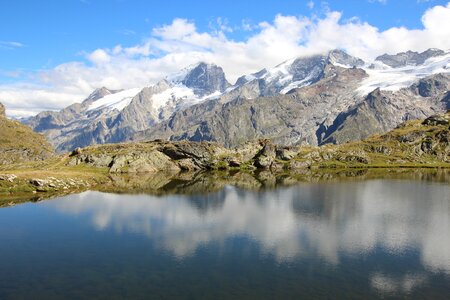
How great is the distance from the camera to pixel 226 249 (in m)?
76.4

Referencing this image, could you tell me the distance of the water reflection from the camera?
7594cm

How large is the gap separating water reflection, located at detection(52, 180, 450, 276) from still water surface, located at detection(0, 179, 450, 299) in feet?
1.08

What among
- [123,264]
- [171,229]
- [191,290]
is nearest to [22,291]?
[123,264]

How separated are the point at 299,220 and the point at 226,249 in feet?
106

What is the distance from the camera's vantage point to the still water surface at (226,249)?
57.3 meters

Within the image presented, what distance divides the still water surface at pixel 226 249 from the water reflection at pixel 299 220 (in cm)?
33

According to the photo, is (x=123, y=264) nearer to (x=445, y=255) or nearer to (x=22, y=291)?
(x=22, y=291)

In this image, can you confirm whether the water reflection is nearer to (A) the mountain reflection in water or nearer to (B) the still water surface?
(A) the mountain reflection in water

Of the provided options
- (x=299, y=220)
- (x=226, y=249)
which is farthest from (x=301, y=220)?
(x=226, y=249)

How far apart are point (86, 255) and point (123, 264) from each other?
389 inches

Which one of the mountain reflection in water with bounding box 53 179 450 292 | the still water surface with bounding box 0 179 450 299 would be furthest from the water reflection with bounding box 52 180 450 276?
the still water surface with bounding box 0 179 450 299

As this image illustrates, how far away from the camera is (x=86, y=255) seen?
2896 inches

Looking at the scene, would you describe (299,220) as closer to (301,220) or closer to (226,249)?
(301,220)

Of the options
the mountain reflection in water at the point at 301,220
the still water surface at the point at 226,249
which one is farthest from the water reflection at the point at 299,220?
the still water surface at the point at 226,249
